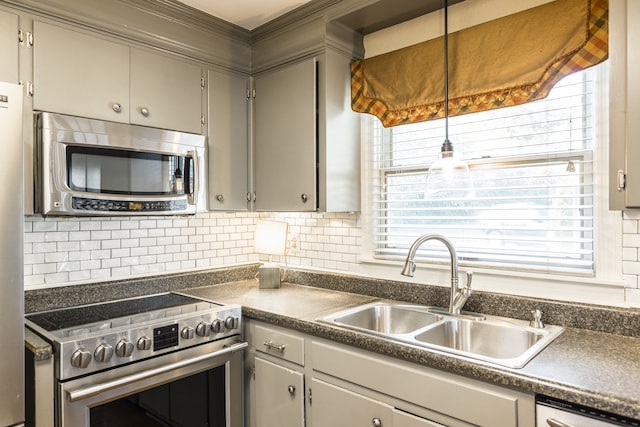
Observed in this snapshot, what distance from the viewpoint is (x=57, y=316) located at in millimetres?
1974

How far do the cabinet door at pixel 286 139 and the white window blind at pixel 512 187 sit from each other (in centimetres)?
47

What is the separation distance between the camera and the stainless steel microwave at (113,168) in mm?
1790

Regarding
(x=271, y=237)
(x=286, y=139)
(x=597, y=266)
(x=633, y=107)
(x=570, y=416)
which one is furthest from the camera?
(x=271, y=237)

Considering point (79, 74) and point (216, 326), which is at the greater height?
point (79, 74)

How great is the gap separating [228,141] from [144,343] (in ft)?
4.06

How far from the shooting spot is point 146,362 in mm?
1805

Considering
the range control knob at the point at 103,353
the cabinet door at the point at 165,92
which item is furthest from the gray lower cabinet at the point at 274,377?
the cabinet door at the point at 165,92

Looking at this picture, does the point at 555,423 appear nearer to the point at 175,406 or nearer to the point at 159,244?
the point at 175,406

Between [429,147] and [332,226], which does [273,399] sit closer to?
[332,226]

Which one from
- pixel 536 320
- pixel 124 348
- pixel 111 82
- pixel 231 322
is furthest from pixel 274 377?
pixel 111 82

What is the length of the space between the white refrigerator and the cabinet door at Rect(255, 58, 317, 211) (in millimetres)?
1318

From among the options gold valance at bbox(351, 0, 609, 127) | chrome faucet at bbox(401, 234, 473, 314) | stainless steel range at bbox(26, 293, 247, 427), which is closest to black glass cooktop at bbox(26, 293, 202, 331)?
stainless steel range at bbox(26, 293, 247, 427)

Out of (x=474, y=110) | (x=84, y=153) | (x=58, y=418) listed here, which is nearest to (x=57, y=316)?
(x=58, y=418)

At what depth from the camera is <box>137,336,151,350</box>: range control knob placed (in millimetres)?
1770
